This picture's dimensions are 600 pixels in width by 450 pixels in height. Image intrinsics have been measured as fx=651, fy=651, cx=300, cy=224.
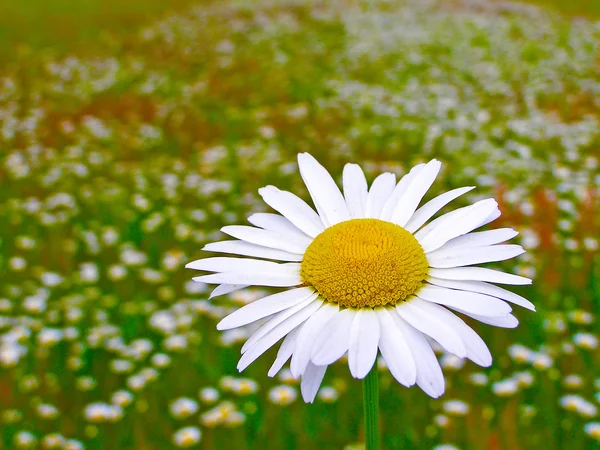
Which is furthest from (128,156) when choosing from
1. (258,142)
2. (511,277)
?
(511,277)

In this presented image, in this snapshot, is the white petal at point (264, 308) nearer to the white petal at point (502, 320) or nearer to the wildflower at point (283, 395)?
the white petal at point (502, 320)

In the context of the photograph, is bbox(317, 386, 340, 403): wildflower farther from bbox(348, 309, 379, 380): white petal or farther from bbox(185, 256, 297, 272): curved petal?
bbox(348, 309, 379, 380): white petal

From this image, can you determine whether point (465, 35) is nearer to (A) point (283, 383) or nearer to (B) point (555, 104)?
(B) point (555, 104)

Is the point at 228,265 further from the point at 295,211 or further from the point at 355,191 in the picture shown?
the point at 355,191

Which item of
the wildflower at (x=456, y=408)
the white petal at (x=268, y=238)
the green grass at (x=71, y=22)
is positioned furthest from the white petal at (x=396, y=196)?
the green grass at (x=71, y=22)

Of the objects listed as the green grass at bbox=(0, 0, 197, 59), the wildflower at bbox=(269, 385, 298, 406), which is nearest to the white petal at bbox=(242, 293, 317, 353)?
the wildflower at bbox=(269, 385, 298, 406)

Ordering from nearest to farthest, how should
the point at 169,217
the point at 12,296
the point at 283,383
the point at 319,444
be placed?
1. the point at 319,444
2. the point at 283,383
3. the point at 12,296
4. the point at 169,217

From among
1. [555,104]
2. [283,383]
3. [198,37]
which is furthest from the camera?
[198,37]
